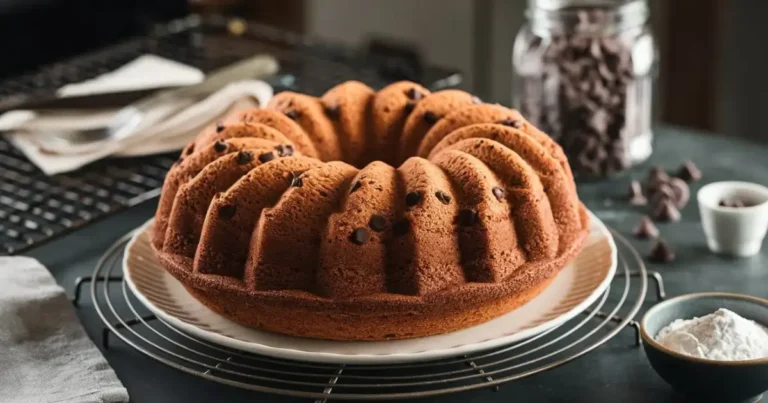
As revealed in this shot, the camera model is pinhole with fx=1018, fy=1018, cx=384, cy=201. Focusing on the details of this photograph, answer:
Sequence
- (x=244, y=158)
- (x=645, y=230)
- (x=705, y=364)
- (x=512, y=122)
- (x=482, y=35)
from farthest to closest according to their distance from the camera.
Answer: (x=482, y=35), (x=645, y=230), (x=512, y=122), (x=244, y=158), (x=705, y=364)

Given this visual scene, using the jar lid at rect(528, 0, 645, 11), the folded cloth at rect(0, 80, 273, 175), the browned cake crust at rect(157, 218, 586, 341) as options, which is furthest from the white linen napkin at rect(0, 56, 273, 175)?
the browned cake crust at rect(157, 218, 586, 341)

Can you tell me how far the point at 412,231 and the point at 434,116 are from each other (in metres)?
0.32

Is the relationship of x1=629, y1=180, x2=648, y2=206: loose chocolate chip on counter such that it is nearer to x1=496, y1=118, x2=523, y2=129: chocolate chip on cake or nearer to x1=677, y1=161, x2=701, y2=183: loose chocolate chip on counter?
x1=677, y1=161, x2=701, y2=183: loose chocolate chip on counter

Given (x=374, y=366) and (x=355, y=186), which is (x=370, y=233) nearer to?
(x=355, y=186)

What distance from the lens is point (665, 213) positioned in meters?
1.67

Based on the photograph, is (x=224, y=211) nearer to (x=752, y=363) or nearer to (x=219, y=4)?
(x=752, y=363)

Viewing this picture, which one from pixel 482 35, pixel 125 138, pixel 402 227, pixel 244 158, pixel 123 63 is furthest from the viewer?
pixel 482 35

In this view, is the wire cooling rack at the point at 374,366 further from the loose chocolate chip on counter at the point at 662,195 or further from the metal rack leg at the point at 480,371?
the loose chocolate chip on counter at the point at 662,195

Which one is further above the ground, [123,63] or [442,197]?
[442,197]

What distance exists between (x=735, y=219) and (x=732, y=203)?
5 cm

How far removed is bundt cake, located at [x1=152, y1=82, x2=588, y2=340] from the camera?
115cm

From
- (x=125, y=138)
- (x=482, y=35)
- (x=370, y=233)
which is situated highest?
(x=370, y=233)

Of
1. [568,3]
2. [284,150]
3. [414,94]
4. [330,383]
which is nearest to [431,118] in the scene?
[414,94]

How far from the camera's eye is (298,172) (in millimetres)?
1217
